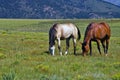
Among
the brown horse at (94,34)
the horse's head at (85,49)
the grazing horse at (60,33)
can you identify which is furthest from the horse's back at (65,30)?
the horse's head at (85,49)

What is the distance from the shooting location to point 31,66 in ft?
58.6

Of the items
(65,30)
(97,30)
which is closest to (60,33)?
(65,30)

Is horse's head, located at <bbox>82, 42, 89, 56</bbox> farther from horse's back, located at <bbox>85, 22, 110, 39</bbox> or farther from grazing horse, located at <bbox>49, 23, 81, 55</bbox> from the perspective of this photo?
grazing horse, located at <bbox>49, 23, 81, 55</bbox>

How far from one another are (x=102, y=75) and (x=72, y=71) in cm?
181

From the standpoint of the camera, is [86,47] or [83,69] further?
[86,47]

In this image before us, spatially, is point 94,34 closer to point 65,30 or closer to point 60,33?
point 65,30

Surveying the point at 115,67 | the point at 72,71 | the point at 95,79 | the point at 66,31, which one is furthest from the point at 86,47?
the point at 95,79

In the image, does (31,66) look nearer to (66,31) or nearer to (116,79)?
(116,79)

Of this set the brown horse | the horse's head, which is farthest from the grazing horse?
the horse's head

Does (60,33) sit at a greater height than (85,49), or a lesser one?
greater

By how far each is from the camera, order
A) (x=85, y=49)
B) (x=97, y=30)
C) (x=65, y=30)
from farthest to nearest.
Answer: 1. (x=65, y=30)
2. (x=97, y=30)
3. (x=85, y=49)

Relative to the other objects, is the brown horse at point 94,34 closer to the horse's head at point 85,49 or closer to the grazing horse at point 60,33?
the horse's head at point 85,49

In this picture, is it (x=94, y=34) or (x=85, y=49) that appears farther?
(x=94, y=34)

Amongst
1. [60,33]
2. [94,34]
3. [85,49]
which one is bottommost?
[85,49]
